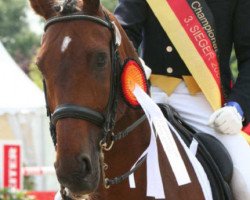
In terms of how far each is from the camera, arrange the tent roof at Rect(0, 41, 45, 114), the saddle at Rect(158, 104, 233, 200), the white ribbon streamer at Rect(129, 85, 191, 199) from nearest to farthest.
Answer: the white ribbon streamer at Rect(129, 85, 191, 199), the saddle at Rect(158, 104, 233, 200), the tent roof at Rect(0, 41, 45, 114)

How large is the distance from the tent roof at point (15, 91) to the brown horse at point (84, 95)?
12.0 metres

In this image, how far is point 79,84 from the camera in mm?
3533

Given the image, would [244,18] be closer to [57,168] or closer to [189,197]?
[189,197]

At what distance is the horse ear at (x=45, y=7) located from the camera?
3.83 metres

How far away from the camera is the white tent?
1596 centimetres

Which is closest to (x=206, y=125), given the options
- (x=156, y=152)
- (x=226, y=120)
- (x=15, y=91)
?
(x=226, y=120)

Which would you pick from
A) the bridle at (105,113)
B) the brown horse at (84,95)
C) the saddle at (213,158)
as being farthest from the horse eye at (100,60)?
the saddle at (213,158)

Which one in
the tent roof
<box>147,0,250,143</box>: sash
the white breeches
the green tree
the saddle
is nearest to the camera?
the saddle

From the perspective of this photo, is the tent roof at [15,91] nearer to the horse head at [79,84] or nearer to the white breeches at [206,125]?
the white breeches at [206,125]

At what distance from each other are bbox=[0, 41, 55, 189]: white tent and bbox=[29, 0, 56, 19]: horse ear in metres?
12.0

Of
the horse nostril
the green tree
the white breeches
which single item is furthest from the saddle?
the green tree

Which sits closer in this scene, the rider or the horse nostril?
the horse nostril

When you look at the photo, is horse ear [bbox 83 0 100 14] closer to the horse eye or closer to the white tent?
the horse eye

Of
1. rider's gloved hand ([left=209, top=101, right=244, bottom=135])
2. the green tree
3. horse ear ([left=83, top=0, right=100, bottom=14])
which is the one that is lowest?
rider's gloved hand ([left=209, top=101, right=244, bottom=135])
